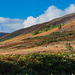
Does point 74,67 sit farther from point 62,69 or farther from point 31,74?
point 31,74

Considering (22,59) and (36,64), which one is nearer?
(36,64)

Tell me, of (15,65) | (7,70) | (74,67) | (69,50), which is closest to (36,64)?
(15,65)

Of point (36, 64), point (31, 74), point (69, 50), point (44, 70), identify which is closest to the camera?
point (31, 74)

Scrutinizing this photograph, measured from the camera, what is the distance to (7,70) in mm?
13258

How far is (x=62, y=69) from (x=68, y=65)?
55.9 inches

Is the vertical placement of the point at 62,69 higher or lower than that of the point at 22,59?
lower

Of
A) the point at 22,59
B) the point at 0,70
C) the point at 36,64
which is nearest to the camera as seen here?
the point at 0,70

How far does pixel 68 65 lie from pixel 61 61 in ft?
5.19

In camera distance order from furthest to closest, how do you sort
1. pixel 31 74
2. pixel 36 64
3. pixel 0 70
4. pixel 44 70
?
pixel 36 64, pixel 44 70, pixel 0 70, pixel 31 74

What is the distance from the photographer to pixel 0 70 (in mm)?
12867

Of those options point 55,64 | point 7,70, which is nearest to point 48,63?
point 55,64

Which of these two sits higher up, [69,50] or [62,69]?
[69,50]

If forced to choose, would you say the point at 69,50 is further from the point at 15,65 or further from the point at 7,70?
the point at 7,70

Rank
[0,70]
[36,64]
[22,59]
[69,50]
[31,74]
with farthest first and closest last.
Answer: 1. [69,50]
2. [22,59]
3. [36,64]
4. [0,70]
5. [31,74]
